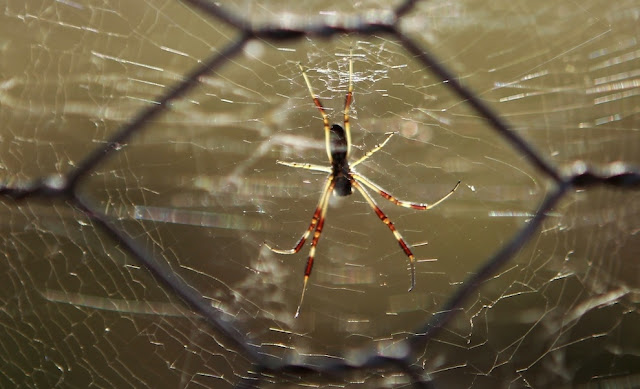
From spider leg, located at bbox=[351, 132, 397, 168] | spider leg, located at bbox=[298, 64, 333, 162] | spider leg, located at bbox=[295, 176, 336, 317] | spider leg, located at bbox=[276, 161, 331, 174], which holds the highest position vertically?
spider leg, located at bbox=[298, 64, 333, 162]

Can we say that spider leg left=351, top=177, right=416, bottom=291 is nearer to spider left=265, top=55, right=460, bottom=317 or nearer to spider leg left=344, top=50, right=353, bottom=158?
spider left=265, top=55, right=460, bottom=317

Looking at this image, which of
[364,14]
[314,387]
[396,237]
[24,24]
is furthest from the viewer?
[396,237]

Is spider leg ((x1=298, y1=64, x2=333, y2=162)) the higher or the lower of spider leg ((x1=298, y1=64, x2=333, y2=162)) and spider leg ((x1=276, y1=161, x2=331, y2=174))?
the higher

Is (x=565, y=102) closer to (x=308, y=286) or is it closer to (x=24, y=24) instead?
(x=308, y=286)

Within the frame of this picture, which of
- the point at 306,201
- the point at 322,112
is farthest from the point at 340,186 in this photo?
the point at 322,112

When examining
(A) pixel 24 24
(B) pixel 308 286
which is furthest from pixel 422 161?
(A) pixel 24 24

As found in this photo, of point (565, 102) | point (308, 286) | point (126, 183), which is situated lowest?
point (308, 286)

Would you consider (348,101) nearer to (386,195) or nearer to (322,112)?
(322,112)

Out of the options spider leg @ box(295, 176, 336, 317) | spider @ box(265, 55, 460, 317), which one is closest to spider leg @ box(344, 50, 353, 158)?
spider @ box(265, 55, 460, 317)

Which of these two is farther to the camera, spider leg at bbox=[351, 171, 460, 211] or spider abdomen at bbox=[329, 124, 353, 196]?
spider leg at bbox=[351, 171, 460, 211]
